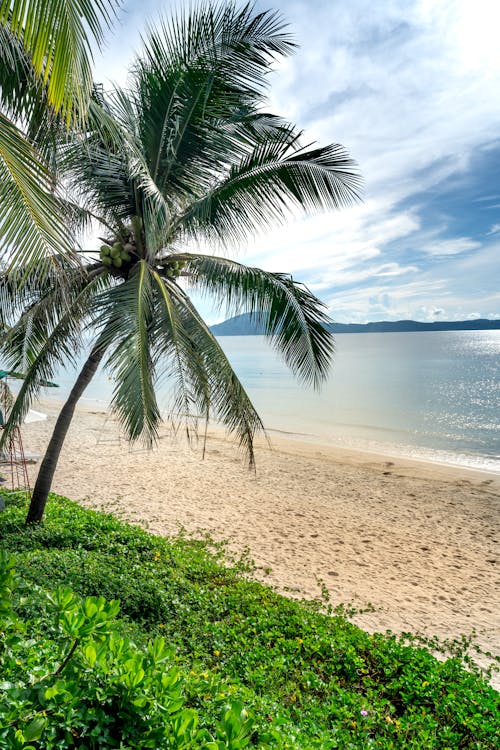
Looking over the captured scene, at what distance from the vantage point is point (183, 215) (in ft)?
20.0

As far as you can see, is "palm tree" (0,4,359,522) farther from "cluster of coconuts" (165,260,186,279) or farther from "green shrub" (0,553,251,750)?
"green shrub" (0,553,251,750)

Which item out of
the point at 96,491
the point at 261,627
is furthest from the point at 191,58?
the point at 96,491

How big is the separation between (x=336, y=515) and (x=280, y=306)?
4.97 m

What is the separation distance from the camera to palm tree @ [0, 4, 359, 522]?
5.26 metres

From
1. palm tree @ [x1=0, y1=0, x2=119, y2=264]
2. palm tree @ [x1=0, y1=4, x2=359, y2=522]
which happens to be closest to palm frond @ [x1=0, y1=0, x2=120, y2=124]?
palm tree @ [x1=0, y1=0, x2=119, y2=264]

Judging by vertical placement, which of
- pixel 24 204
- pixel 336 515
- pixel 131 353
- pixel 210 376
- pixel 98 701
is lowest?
pixel 336 515

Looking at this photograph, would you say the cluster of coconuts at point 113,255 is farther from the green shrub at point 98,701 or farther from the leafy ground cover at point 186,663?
the green shrub at point 98,701

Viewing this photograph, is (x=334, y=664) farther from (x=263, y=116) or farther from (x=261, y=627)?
(x=263, y=116)

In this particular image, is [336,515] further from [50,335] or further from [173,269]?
[50,335]

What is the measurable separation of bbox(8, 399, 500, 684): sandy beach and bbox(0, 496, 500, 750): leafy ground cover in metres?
0.78

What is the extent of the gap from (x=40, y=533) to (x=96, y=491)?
3.70 metres

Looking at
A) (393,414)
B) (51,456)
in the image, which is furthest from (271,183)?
(393,414)

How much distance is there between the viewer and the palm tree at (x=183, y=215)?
17.3 feet

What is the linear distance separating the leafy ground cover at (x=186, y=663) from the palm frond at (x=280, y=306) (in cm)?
304
